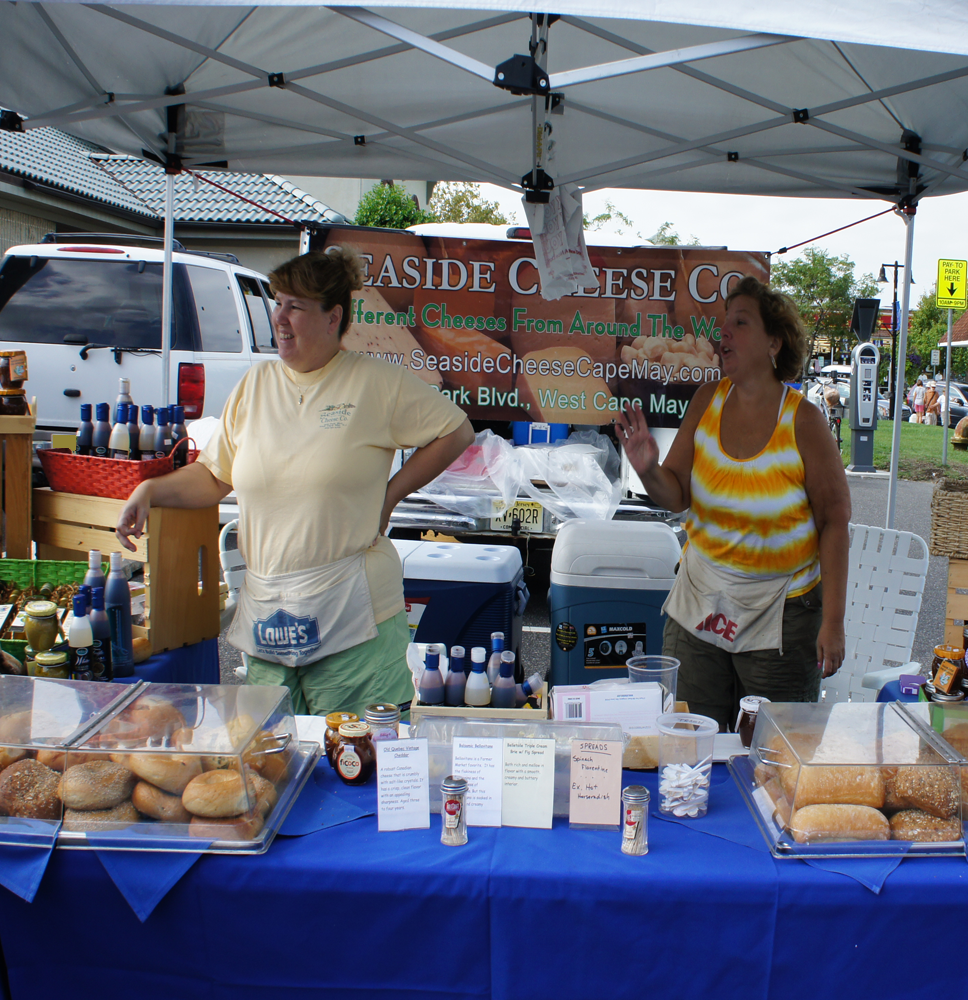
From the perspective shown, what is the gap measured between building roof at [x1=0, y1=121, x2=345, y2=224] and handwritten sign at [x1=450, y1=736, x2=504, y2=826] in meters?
12.4

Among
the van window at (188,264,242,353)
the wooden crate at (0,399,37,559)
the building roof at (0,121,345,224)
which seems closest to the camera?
the wooden crate at (0,399,37,559)

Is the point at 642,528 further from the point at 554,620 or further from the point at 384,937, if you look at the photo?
the point at 384,937

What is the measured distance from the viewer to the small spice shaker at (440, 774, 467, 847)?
1562 millimetres

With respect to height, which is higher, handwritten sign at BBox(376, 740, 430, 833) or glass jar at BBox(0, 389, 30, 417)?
glass jar at BBox(0, 389, 30, 417)

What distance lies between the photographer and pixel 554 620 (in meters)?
3.66

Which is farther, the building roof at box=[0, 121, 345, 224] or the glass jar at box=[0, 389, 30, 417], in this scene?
the building roof at box=[0, 121, 345, 224]

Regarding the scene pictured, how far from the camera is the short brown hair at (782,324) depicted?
262 cm

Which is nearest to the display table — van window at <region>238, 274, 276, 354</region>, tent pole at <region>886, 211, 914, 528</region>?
tent pole at <region>886, 211, 914, 528</region>

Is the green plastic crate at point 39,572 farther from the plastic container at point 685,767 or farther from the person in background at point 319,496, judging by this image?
the plastic container at point 685,767

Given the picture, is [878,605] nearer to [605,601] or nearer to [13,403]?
[605,601]

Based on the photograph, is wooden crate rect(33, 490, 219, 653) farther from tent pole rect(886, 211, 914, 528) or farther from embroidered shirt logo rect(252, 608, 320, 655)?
tent pole rect(886, 211, 914, 528)

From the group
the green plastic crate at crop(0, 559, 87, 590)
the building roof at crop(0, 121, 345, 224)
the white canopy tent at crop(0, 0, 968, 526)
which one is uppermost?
the building roof at crop(0, 121, 345, 224)

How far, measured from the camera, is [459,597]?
367 cm

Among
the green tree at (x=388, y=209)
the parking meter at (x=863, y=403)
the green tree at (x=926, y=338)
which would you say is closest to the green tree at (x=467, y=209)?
the green tree at (x=388, y=209)
